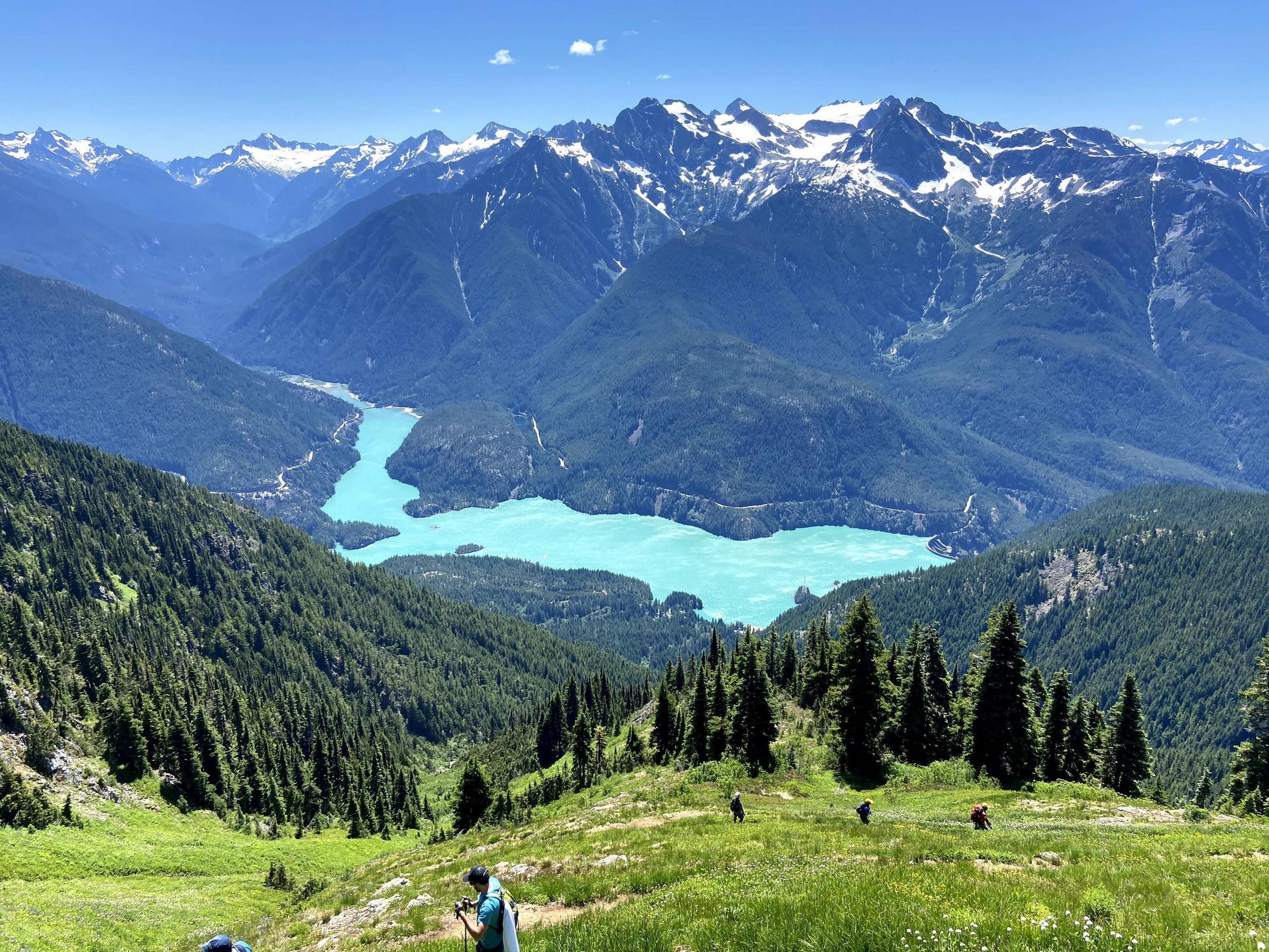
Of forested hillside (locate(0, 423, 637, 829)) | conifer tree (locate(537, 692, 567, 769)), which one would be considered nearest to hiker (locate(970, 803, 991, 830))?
forested hillside (locate(0, 423, 637, 829))

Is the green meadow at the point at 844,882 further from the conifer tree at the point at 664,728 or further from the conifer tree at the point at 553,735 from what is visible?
the conifer tree at the point at 553,735

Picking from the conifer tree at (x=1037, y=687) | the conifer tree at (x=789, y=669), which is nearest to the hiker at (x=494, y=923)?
the conifer tree at (x=1037, y=687)

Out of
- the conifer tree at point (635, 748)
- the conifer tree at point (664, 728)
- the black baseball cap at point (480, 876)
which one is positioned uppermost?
the black baseball cap at point (480, 876)

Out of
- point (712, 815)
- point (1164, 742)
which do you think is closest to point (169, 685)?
point (712, 815)

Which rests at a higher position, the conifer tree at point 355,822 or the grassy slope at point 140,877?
the grassy slope at point 140,877

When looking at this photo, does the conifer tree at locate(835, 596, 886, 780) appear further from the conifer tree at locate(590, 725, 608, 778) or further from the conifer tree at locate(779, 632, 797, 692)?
the conifer tree at locate(779, 632, 797, 692)
